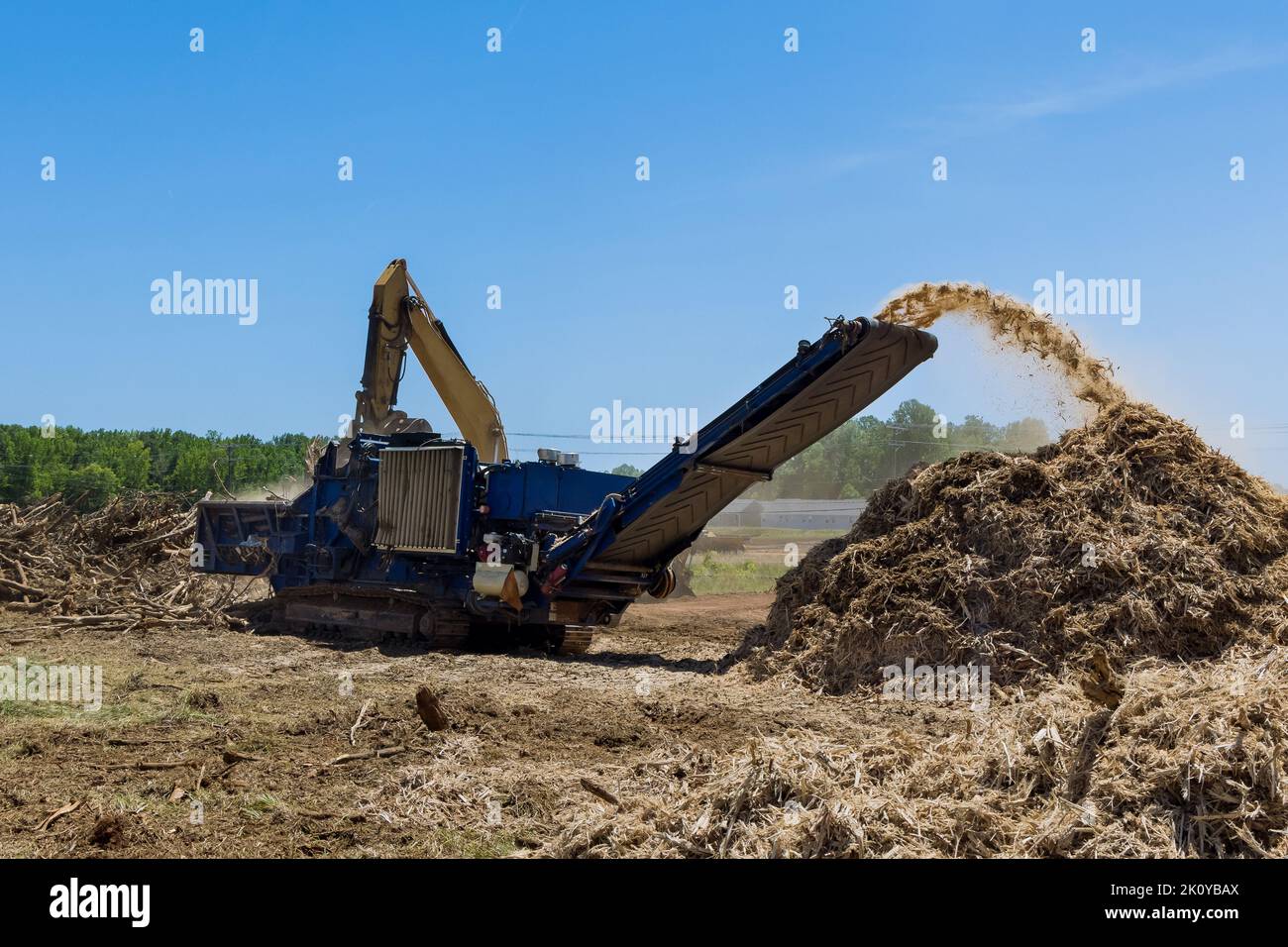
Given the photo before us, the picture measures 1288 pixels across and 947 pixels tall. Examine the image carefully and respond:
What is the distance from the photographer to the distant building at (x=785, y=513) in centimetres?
5850

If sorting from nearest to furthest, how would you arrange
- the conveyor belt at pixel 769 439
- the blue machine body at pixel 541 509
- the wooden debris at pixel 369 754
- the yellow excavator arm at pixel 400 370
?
1. the wooden debris at pixel 369 754
2. the conveyor belt at pixel 769 439
3. the blue machine body at pixel 541 509
4. the yellow excavator arm at pixel 400 370

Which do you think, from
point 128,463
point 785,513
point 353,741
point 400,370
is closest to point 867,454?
point 785,513

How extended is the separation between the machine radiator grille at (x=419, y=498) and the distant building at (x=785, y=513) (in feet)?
141

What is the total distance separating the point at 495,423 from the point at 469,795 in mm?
11511

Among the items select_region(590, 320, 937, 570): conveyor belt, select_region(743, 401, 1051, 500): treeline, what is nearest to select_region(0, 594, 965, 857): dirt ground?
select_region(590, 320, 937, 570): conveyor belt

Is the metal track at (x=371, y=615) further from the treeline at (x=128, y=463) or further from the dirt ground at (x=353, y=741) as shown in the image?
the treeline at (x=128, y=463)

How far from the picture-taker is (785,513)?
60.8 m

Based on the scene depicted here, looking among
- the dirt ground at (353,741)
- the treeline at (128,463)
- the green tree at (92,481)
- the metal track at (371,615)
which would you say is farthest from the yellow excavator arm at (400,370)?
the green tree at (92,481)

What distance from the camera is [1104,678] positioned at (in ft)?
20.8

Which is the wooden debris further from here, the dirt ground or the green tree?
the green tree

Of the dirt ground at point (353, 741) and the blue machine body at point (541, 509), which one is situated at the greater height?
the blue machine body at point (541, 509)

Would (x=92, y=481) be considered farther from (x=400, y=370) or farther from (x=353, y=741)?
(x=353, y=741)

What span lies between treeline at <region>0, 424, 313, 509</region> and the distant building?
24.6 metres
